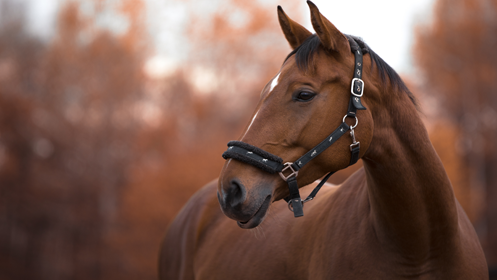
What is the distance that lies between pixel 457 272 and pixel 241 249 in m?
1.79

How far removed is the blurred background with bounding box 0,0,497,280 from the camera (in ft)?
70.2

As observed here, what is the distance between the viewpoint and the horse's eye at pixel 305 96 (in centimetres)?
224

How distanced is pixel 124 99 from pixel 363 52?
20934 mm

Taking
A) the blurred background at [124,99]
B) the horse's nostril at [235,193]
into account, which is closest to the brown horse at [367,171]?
the horse's nostril at [235,193]

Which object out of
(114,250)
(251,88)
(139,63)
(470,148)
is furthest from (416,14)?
(114,250)

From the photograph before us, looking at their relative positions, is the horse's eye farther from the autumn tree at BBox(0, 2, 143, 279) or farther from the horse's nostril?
the autumn tree at BBox(0, 2, 143, 279)

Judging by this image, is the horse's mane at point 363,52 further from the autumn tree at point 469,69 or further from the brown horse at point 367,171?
the autumn tree at point 469,69

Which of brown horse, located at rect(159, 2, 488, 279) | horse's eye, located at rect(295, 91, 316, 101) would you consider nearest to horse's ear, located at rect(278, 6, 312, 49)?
brown horse, located at rect(159, 2, 488, 279)

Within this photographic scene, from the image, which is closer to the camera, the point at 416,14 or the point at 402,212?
the point at 402,212

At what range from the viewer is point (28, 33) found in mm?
23453

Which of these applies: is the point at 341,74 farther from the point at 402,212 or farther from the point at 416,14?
the point at 416,14

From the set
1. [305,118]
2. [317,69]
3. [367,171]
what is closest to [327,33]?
[317,69]

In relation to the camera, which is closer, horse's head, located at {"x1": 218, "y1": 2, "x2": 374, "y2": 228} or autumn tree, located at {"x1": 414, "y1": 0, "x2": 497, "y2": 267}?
horse's head, located at {"x1": 218, "y1": 2, "x2": 374, "y2": 228}

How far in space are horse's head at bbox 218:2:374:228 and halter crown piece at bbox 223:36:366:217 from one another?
0.03m
